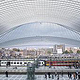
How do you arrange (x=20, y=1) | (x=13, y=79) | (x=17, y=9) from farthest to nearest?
(x=17, y=9), (x=20, y=1), (x=13, y=79)

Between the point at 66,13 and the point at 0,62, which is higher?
the point at 66,13

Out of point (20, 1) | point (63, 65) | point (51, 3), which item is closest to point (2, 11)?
point (20, 1)

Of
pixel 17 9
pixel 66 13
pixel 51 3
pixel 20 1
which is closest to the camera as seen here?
pixel 20 1

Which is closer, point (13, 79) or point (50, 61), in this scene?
point (13, 79)

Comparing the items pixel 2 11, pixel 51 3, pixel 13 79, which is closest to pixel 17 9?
pixel 2 11

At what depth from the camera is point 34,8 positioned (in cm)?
4019

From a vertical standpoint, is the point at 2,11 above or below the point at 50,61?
above

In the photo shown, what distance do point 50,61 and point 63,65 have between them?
11.7ft

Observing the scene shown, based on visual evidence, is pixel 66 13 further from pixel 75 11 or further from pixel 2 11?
pixel 2 11

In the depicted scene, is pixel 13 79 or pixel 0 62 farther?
pixel 0 62

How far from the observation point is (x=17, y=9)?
39.4 metres

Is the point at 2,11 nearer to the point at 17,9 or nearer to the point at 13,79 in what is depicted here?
the point at 17,9

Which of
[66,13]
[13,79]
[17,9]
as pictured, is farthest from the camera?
[66,13]

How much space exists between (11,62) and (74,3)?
21.4 m
